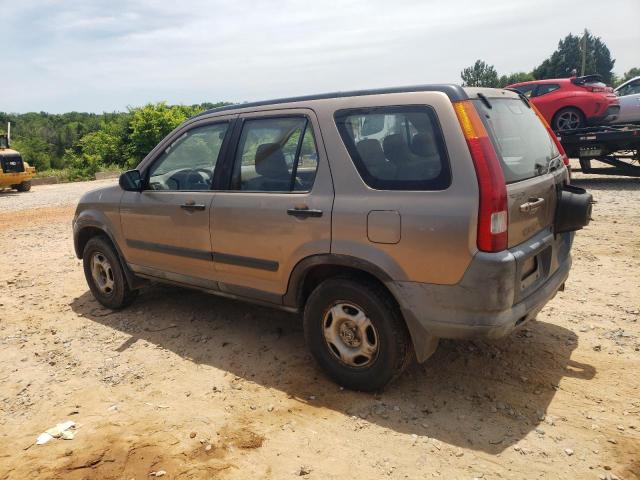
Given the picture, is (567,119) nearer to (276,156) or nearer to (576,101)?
(576,101)

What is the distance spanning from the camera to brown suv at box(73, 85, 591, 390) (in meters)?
2.71

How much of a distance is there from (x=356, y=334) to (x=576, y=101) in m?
11.1

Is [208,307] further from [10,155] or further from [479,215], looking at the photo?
[10,155]

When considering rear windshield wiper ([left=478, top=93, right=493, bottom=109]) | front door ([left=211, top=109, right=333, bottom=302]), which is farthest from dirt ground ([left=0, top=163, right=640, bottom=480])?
rear windshield wiper ([left=478, top=93, right=493, bottom=109])

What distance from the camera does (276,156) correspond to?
357cm

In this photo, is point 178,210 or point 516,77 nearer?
point 178,210

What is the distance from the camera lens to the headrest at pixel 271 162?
11.6 ft

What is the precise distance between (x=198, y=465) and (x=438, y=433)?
1.37m

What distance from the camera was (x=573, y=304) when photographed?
14.8ft

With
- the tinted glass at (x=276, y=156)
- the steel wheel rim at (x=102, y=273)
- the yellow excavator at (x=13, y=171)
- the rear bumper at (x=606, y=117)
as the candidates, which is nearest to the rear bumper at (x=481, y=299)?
the tinted glass at (x=276, y=156)

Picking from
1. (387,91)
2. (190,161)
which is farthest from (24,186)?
(387,91)

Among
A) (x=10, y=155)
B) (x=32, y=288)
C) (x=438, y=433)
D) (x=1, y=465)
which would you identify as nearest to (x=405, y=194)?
(x=438, y=433)

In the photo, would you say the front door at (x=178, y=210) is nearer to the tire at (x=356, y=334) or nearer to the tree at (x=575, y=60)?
the tire at (x=356, y=334)

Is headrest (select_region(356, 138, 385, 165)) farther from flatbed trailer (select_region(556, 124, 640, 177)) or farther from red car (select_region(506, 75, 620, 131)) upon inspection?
red car (select_region(506, 75, 620, 131))
